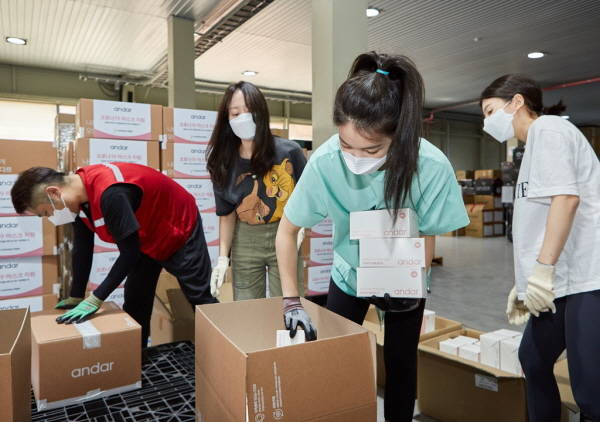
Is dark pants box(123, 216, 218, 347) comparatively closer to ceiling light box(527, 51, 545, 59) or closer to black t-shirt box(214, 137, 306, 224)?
black t-shirt box(214, 137, 306, 224)

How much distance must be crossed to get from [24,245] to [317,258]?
1875 millimetres

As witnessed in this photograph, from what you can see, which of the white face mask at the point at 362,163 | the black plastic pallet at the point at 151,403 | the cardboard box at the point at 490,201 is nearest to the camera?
the white face mask at the point at 362,163

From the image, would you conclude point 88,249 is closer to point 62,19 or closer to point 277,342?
point 277,342

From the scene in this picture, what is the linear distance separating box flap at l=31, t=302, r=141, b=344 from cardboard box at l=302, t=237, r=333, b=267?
182 centimetres

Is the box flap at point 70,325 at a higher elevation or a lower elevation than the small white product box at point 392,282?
lower

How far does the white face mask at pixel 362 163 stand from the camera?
1028 mm

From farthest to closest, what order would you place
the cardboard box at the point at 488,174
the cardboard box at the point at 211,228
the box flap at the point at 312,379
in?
the cardboard box at the point at 488,174 < the cardboard box at the point at 211,228 < the box flap at the point at 312,379

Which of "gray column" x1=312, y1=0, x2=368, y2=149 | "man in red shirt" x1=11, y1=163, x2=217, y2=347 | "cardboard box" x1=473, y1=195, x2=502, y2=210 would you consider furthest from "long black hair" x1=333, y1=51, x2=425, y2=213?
"cardboard box" x1=473, y1=195, x2=502, y2=210

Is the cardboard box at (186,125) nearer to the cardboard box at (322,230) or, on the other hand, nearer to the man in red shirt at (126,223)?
the cardboard box at (322,230)

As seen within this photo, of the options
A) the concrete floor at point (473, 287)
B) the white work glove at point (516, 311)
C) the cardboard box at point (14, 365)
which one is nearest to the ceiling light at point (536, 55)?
the concrete floor at point (473, 287)

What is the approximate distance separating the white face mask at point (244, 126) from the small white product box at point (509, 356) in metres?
1.32

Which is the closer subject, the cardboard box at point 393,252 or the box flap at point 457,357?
the cardboard box at point 393,252

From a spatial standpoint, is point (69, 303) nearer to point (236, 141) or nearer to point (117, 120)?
point (236, 141)

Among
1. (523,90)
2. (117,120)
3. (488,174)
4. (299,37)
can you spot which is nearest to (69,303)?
(117,120)
